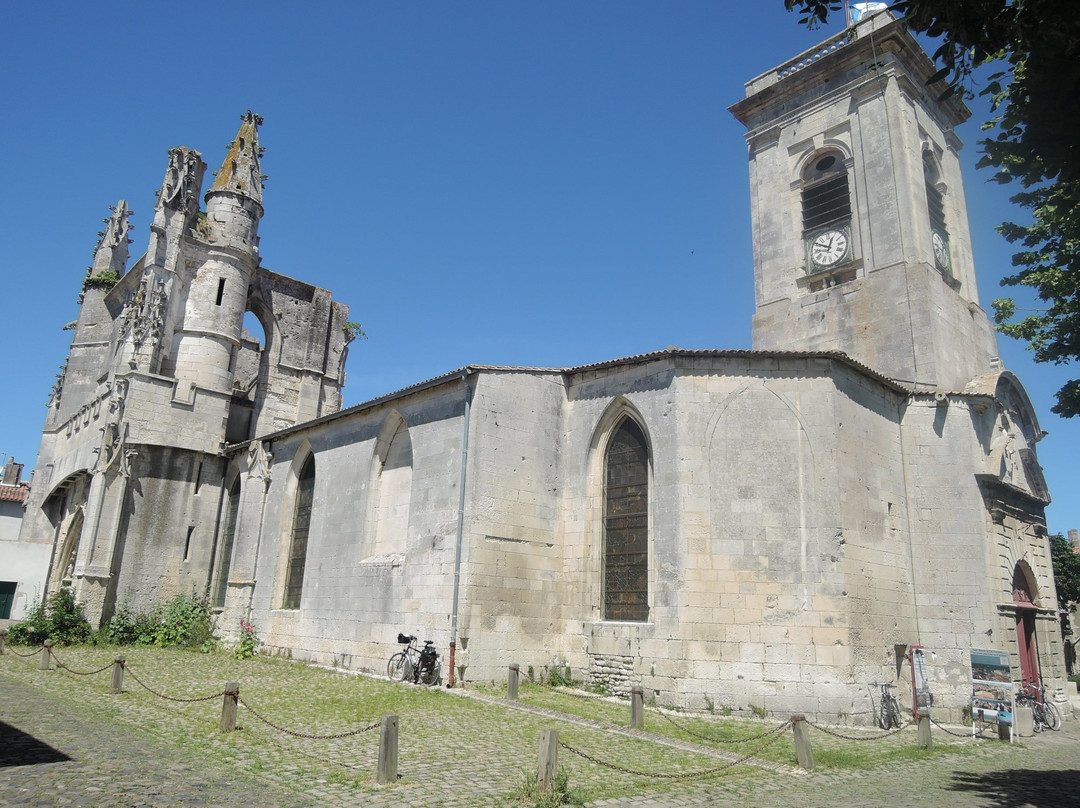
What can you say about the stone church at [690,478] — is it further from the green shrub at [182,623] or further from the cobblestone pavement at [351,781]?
the cobblestone pavement at [351,781]

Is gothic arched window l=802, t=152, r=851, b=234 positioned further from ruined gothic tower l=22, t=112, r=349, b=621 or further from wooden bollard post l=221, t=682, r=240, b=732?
wooden bollard post l=221, t=682, r=240, b=732

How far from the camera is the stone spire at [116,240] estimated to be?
1195 inches

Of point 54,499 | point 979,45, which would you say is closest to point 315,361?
point 54,499

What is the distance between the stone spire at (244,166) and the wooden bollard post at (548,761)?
22735 mm

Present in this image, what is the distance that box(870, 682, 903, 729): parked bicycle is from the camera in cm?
1295

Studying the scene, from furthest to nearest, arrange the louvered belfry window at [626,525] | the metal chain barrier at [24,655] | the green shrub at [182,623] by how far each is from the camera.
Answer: the green shrub at [182,623], the metal chain barrier at [24,655], the louvered belfry window at [626,525]

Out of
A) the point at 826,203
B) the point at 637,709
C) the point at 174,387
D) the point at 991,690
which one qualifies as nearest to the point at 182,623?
the point at 174,387

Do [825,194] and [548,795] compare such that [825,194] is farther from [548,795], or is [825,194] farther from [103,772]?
[103,772]

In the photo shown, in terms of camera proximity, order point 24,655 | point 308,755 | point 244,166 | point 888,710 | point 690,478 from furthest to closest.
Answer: point 244,166 < point 24,655 < point 690,478 < point 888,710 < point 308,755

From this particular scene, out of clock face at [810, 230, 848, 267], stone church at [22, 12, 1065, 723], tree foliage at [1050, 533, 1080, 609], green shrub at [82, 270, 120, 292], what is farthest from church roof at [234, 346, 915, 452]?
tree foliage at [1050, 533, 1080, 609]

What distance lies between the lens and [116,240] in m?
30.7

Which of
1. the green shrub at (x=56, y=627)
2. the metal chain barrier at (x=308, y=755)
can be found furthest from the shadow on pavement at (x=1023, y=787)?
the green shrub at (x=56, y=627)

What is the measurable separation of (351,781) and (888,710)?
9.89m

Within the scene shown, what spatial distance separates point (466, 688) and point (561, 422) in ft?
18.4
